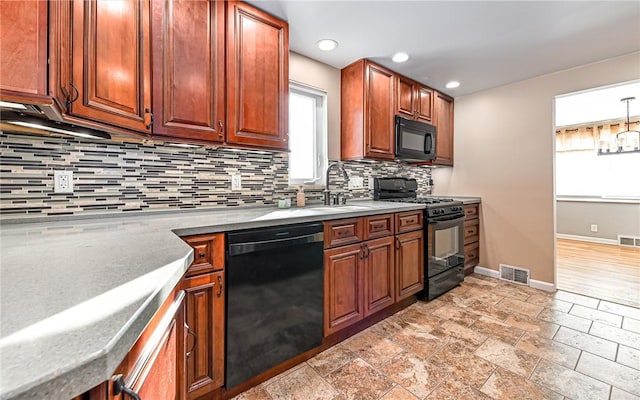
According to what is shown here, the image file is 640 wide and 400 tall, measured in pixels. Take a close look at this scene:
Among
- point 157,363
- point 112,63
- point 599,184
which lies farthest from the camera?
point 599,184

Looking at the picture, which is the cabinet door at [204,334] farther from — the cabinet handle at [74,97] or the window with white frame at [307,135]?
the window with white frame at [307,135]

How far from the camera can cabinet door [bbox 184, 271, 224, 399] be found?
4.19 feet

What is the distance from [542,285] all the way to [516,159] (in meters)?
1.42

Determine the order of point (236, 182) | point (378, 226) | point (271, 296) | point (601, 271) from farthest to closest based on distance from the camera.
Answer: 1. point (601, 271)
2. point (378, 226)
3. point (236, 182)
4. point (271, 296)

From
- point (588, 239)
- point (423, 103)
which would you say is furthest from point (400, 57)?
point (588, 239)

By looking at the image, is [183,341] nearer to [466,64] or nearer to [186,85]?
[186,85]

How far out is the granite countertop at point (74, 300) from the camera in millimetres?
338

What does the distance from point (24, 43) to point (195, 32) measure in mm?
871

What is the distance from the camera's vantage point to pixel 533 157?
304 centimetres

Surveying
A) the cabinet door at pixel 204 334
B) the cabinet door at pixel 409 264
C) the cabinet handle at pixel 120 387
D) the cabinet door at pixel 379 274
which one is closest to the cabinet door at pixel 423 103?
the cabinet door at pixel 409 264

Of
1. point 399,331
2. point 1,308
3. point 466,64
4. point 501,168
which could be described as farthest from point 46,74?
point 501,168

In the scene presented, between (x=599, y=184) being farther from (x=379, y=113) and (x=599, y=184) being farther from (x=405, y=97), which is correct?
(x=379, y=113)

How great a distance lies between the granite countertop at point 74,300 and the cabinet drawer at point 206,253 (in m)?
0.19

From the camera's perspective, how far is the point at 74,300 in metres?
0.50
